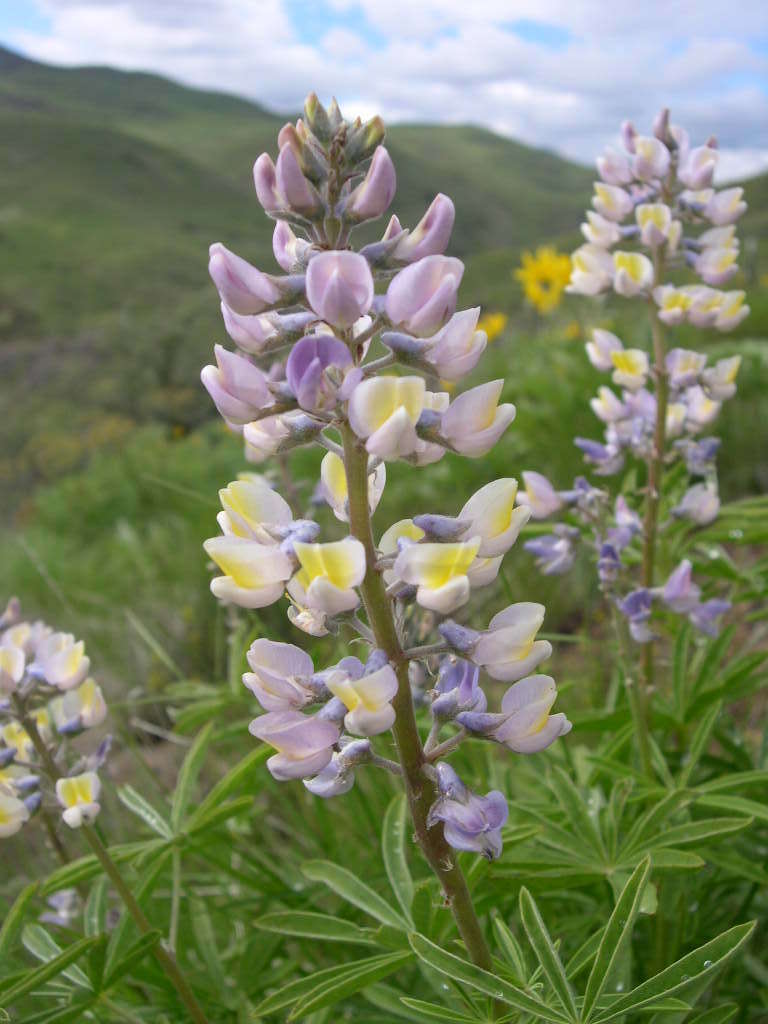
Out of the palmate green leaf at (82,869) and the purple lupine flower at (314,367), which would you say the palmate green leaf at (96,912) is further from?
the purple lupine flower at (314,367)

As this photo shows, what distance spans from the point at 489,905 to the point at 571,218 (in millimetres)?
103625

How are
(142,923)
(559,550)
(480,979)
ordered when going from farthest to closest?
(559,550) → (142,923) → (480,979)

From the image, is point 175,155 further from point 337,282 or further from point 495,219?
point 337,282

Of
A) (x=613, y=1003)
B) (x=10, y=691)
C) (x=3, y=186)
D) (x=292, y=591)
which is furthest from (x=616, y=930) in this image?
(x=3, y=186)

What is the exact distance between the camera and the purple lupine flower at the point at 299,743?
1.21 metres

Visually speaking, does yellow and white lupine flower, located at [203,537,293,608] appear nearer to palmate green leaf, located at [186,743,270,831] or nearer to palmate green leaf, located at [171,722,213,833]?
palmate green leaf, located at [186,743,270,831]

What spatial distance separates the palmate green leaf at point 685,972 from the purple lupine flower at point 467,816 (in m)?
0.29

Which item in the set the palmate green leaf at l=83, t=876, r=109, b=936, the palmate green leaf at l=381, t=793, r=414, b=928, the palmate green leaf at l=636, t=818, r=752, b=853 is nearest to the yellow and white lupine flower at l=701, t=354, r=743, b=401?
the palmate green leaf at l=636, t=818, r=752, b=853

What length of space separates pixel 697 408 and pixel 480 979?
1.85 metres

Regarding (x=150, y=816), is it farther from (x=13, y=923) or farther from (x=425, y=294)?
(x=425, y=294)

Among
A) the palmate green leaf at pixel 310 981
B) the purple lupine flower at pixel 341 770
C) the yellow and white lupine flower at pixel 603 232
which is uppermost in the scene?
the yellow and white lupine flower at pixel 603 232

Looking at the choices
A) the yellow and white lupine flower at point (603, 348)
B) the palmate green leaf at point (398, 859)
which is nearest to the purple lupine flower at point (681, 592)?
the yellow and white lupine flower at point (603, 348)

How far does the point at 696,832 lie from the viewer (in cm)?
172

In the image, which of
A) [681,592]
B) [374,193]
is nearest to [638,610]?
[681,592]
